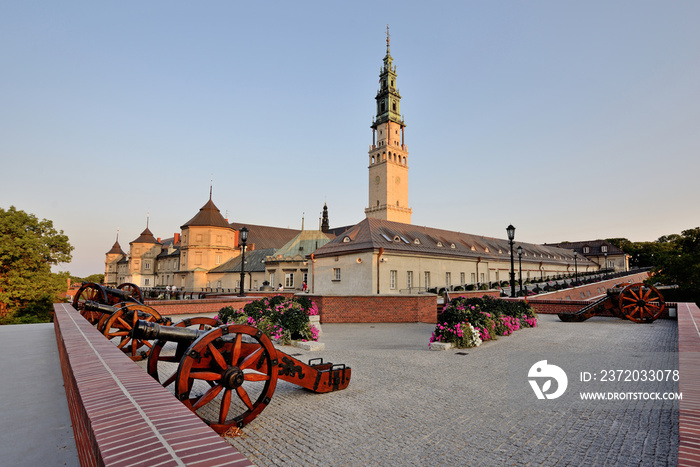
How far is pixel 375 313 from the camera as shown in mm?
18516

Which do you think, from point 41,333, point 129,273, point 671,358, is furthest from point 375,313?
point 129,273

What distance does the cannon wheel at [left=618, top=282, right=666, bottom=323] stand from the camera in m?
15.9

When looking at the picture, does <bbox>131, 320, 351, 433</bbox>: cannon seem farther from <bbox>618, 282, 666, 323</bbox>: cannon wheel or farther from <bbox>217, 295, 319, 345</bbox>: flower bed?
<bbox>618, 282, 666, 323</bbox>: cannon wheel

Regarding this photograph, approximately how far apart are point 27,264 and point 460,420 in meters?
30.8

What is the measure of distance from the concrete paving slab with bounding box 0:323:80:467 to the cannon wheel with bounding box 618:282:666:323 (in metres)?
19.0

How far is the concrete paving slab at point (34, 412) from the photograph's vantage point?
3475 mm

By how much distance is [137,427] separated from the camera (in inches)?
91.3

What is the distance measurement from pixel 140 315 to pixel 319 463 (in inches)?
254

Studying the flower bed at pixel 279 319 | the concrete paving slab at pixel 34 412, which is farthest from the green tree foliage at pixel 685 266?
the concrete paving slab at pixel 34 412

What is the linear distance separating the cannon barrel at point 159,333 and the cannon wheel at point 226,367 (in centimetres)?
30

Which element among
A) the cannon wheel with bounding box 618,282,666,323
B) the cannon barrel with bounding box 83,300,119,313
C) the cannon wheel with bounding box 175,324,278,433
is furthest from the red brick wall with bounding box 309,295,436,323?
the cannon wheel with bounding box 175,324,278,433

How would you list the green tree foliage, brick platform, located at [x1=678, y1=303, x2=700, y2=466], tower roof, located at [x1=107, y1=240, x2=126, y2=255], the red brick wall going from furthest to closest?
tower roof, located at [x1=107, y1=240, x2=126, y2=255], the green tree foliage, the red brick wall, brick platform, located at [x1=678, y1=303, x2=700, y2=466]

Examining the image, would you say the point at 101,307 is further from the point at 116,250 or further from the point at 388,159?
the point at 116,250

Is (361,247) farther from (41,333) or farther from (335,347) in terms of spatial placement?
(41,333)
